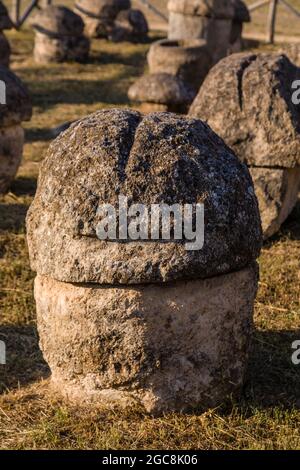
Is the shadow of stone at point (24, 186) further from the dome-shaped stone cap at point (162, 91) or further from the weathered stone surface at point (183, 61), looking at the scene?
the weathered stone surface at point (183, 61)

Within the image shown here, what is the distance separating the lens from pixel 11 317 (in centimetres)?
591

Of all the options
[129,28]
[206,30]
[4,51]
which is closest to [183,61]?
[206,30]

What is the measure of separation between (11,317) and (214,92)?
2.68m

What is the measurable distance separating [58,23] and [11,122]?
8017 millimetres

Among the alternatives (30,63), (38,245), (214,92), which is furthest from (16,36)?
(38,245)

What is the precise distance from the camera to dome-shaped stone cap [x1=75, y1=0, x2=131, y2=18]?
61.3 ft

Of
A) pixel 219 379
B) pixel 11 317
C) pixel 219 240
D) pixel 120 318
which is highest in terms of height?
pixel 219 240

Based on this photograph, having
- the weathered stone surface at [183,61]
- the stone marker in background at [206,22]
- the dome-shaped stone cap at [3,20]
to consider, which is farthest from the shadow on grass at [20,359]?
the stone marker in background at [206,22]

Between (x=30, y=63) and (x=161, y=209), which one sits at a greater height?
(x=161, y=209)

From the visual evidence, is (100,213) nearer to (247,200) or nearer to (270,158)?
(247,200)

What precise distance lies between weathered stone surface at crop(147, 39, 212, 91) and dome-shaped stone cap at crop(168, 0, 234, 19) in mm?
1613

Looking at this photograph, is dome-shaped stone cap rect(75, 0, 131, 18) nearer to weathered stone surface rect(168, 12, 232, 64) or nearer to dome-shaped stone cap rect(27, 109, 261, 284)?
weathered stone surface rect(168, 12, 232, 64)

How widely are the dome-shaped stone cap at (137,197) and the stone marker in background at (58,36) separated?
11.8m
